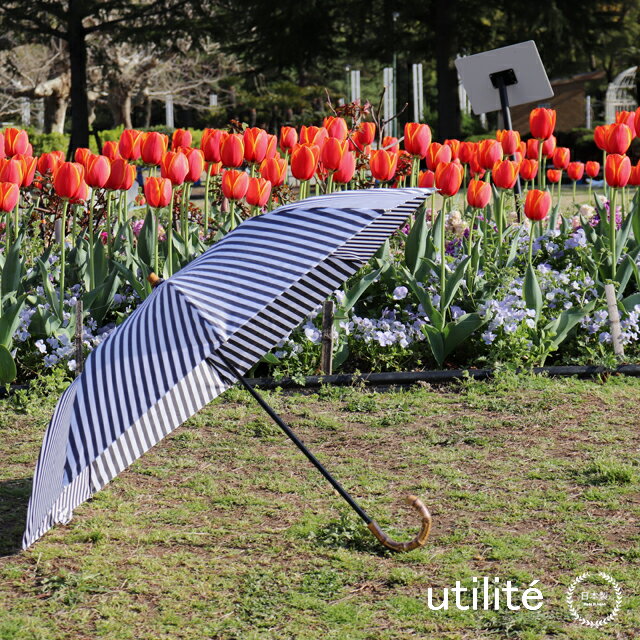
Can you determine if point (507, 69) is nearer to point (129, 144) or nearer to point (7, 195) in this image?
point (129, 144)

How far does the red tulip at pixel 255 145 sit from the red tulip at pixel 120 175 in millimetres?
644

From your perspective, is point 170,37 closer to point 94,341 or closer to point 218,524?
point 94,341

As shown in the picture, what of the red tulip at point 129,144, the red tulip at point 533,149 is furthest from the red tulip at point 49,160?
the red tulip at point 533,149

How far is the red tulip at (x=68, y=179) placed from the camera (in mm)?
4906

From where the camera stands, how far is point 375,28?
84.0 feet

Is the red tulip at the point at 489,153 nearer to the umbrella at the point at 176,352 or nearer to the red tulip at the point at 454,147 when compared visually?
the red tulip at the point at 454,147

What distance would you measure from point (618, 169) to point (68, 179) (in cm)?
302

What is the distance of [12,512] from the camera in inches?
149

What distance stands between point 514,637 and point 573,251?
4210 millimetres

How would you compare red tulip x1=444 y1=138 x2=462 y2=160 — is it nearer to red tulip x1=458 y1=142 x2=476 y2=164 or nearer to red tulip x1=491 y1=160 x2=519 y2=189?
red tulip x1=458 y1=142 x2=476 y2=164

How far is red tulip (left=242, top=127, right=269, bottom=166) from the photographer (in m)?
5.44

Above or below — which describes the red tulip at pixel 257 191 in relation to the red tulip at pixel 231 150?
below

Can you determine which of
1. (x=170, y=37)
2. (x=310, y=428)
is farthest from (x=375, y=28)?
(x=310, y=428)

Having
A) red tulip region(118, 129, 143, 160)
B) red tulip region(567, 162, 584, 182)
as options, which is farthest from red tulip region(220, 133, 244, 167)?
red tulip region(567, 162, 584, 182)
